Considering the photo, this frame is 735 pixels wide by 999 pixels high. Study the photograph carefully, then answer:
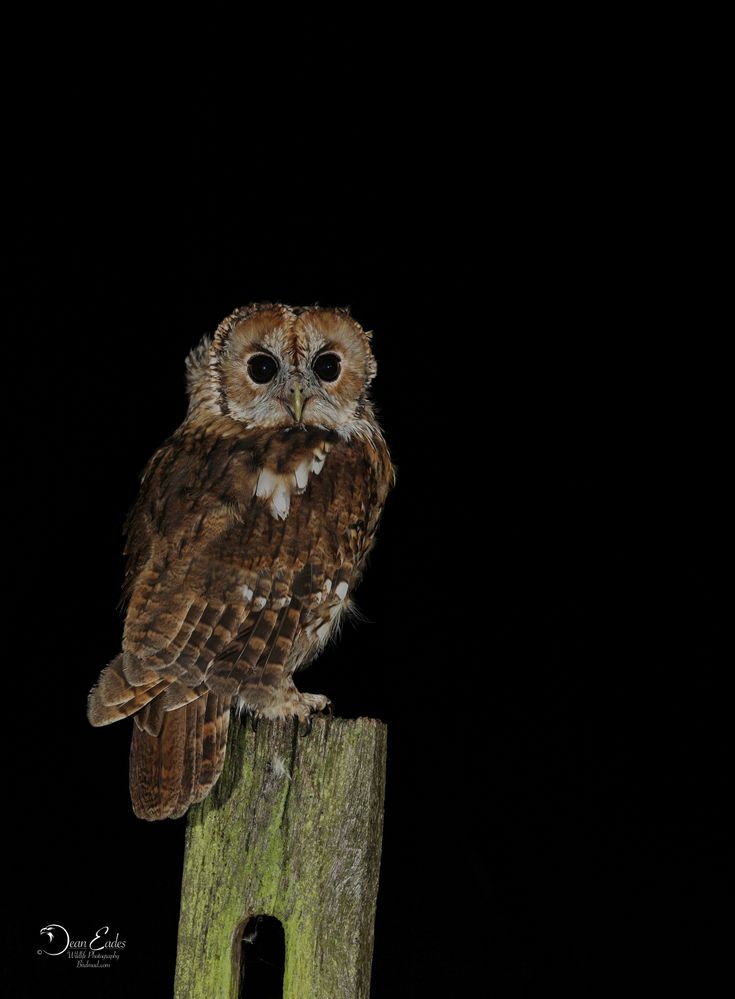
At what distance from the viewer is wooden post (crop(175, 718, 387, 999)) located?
6.51 feet

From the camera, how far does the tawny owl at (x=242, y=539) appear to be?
6.61 ft

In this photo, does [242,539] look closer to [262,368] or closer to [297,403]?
[297,403]

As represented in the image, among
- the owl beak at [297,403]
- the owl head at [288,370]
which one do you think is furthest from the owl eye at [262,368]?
the owl beak at [297,403]

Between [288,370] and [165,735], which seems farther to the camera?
[288,370]

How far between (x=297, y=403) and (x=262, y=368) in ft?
0.51

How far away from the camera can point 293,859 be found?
2.01 meters

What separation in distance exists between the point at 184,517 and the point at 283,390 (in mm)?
362

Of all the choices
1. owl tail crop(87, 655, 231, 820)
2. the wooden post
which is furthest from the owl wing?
the wooden post

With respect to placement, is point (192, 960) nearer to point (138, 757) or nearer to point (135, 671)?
point (138, 757)

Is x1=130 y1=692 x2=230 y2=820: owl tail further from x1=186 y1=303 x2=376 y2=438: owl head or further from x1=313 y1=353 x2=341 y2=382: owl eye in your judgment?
x1=313 y1=353 x2=341 y2=382: owl eye

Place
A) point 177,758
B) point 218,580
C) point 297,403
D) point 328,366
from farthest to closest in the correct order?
point 328,366
point 297,403
point 218,580
point 177,758

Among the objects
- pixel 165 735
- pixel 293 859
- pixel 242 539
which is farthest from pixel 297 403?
pixel 293 859

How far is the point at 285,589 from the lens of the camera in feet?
7.20

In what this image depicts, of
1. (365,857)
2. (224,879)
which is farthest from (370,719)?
(224,879)
